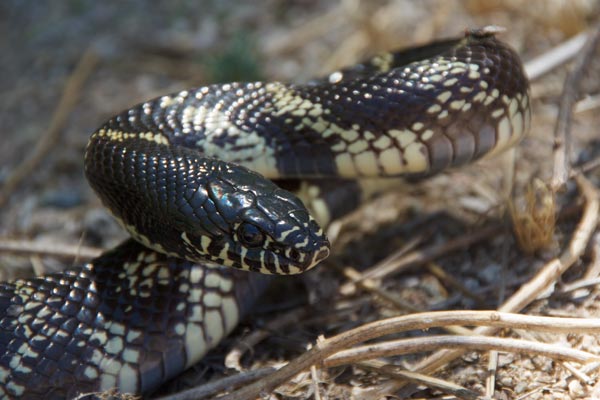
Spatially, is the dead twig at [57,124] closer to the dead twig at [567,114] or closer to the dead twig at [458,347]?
the dead twig at [458,347]

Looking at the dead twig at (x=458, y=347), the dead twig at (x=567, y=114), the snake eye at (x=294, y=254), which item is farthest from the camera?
the dead twig at (x=567, y=114)

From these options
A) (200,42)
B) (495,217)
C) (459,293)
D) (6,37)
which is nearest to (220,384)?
(459,293)

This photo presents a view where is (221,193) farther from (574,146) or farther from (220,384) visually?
(574,146)

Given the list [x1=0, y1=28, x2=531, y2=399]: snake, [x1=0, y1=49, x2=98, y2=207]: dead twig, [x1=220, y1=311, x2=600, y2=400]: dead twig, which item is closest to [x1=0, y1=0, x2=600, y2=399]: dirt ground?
[x1=0, y1=49, x2=98, y2=207]: dead twig

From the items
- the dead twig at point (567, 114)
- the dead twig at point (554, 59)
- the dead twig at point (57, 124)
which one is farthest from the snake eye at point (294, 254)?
the dead twig at point (57, 124)

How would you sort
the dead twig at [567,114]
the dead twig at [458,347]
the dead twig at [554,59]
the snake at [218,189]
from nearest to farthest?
the dead twig at [458,347]
the snake at [218,189]
the dead twig at [567,114]
the dead twig at [554,59]
